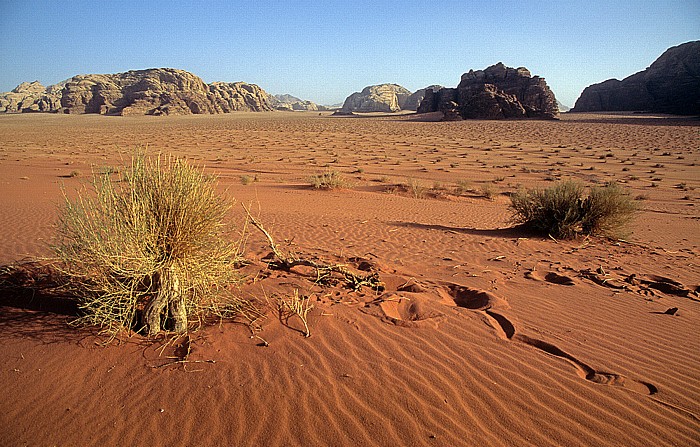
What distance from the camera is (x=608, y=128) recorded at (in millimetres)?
43250

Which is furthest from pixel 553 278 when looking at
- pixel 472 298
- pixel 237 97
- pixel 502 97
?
pixel 237 97

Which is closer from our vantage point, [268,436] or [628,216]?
[268,436]

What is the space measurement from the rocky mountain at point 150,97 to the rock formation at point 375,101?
92.3 feet

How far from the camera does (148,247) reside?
3725mm

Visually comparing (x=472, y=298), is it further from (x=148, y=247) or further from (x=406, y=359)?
(x=148, y=247)

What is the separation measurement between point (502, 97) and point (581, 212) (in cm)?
5879

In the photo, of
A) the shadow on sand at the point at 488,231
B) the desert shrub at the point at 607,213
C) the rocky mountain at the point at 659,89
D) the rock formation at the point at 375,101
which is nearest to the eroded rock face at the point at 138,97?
the rock formation at the point at 375,101

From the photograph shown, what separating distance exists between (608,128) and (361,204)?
41048mm

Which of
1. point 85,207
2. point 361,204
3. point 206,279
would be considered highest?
point 85,207

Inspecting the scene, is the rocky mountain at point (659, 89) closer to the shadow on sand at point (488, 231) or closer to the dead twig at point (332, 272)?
the shadow on sand at point (488, 231)

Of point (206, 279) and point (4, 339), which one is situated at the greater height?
point (206, 279)

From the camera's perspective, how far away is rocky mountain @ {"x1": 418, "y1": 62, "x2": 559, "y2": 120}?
2393 inches

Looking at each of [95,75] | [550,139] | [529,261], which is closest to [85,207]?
[529,261]

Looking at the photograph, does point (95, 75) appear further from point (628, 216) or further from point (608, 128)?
point (628, 216)
